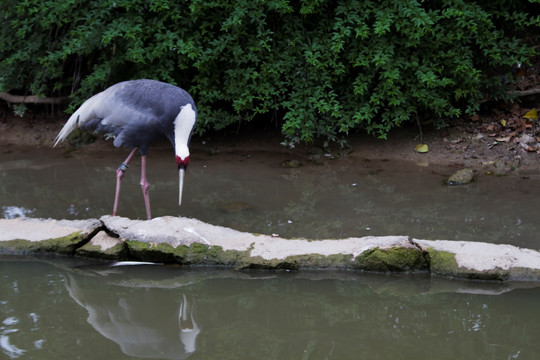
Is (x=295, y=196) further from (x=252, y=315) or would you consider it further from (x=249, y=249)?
(x=252, y=315)

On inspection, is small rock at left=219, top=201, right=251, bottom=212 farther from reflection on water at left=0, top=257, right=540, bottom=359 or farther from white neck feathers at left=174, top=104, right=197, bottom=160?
reflection on water at left=0, top=257, right=540, bottom=359

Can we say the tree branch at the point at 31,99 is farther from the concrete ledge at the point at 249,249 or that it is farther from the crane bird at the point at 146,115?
the concrete ledge at the point at 249,249

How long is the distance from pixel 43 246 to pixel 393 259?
7.58 ft

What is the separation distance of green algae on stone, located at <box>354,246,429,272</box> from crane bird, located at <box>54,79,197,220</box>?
158 centimetres

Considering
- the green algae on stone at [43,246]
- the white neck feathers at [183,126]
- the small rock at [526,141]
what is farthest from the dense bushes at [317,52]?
the green algae on stone at [43,246]

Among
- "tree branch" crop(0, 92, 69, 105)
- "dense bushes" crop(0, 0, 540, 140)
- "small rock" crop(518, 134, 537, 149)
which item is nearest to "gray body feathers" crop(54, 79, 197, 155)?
"dense bushes" crop(0, 0, 540, 140)

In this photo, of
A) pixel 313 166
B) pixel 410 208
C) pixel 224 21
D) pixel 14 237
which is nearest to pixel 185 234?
pixel 14 237

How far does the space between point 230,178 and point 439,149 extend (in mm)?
2236

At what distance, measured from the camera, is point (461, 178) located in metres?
5.88

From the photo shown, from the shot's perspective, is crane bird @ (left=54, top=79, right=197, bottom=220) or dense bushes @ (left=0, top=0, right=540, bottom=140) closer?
crane bird @ (left=54, top=79, right=197, bottom=220)

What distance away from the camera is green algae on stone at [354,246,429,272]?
3977 millimetres

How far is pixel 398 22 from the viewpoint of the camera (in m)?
6.36

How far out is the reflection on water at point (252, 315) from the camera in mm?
3197

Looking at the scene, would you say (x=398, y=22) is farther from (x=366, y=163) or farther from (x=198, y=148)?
(x=198, y=148)
